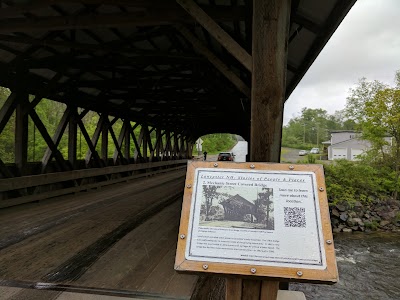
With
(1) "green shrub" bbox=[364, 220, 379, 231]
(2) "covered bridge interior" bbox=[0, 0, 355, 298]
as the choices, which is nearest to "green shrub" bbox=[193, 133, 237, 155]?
(1) "green shrub" bbox=[364, 220, 379, 231]

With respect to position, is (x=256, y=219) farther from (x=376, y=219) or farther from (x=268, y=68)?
(x=376, y=219)

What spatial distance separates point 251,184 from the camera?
1.74 meters

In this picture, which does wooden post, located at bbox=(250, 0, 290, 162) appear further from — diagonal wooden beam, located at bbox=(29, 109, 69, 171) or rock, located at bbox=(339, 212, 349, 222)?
rock, located at bbox=(339, 212, 349, 222)

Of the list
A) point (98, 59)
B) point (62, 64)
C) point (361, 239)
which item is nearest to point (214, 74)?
point (98, 59)

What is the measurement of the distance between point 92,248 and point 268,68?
2.87m

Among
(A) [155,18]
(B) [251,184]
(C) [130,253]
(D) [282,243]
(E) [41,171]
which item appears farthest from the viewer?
(E) [41,171]

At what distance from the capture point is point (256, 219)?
1639 mm

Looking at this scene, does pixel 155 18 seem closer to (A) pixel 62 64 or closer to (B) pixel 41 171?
(A) pixel 62 64

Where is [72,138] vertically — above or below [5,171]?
above

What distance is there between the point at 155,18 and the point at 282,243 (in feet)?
12.4

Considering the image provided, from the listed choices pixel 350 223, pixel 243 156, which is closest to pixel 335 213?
pixel 350 223

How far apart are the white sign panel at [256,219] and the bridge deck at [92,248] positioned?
121cm

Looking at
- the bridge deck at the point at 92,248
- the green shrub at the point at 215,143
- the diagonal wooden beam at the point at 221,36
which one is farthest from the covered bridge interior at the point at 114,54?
the green shrub at the point at 215,143

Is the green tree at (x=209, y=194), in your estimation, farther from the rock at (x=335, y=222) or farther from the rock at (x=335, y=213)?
the rock at (x=335, y=213)
